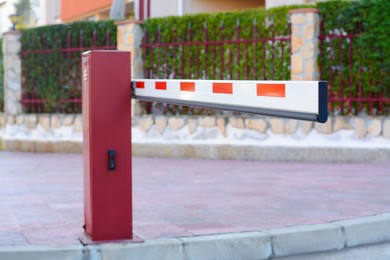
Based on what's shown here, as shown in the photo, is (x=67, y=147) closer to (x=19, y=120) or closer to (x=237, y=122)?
(x=19, y=120)

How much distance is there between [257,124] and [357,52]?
174cm

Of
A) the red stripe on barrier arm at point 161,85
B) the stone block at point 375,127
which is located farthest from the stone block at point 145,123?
the red stripe on barrier arm at point 161,85

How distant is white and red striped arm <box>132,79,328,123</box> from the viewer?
354 centimetres

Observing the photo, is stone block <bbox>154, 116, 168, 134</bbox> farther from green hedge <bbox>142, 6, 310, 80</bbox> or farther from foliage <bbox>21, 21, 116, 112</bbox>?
foliage <bbox>21, 21, 116, 112</bbox>

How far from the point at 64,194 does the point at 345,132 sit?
172 inches

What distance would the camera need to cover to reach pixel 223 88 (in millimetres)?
4195

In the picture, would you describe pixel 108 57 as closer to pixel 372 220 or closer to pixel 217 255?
pixel 217 255

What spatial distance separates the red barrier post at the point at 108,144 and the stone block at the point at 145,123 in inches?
270

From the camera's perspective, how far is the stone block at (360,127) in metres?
9.88

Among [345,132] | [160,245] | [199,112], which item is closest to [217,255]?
[160,245]

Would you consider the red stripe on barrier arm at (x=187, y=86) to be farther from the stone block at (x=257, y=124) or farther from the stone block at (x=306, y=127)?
the stone block at (x=257, y=124)

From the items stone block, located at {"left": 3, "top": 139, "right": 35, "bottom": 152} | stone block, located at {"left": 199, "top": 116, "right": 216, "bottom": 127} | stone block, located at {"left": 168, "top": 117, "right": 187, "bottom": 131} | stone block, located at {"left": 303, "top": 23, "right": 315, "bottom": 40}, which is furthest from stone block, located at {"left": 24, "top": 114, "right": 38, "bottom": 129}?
stone block, located at {"left": 303, "top": 23, "right": 315, "bottom": 40}

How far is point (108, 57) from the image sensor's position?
4695 mm

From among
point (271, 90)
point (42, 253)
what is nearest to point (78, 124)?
point (42, 253)
